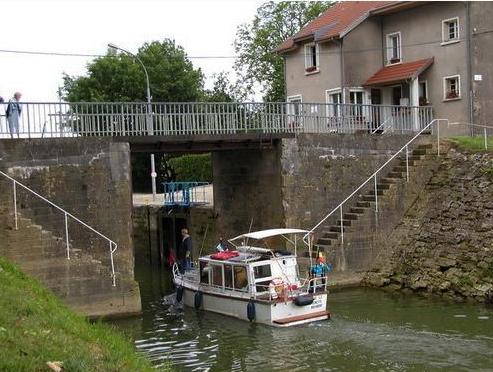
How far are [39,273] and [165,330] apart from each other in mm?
3818

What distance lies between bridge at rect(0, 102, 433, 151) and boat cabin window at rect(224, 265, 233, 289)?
4.80 meters

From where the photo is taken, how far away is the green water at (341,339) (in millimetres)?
14758

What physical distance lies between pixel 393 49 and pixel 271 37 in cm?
2097

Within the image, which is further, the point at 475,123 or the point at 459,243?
the point at 475,123

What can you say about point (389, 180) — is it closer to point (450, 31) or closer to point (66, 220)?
point (450, 31)

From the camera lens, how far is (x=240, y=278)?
20.0 metres

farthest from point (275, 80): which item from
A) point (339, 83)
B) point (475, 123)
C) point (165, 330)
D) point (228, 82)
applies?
point (165, 330)

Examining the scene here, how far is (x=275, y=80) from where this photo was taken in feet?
182

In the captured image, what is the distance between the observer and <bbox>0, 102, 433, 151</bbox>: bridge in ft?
69.6

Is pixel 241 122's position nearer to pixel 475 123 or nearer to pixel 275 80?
pixel 475 123

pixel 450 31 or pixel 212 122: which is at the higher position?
pixel 450 31

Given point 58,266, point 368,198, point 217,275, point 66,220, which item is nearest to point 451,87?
point 368,198

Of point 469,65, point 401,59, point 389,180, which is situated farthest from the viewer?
point 401,59

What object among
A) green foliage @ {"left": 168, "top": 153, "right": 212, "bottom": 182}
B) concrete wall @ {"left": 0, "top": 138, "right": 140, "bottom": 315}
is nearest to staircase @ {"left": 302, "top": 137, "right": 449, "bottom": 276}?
concrete wall @ {"left": 0, "top": 138, "right": 140, "bottom": 315}
